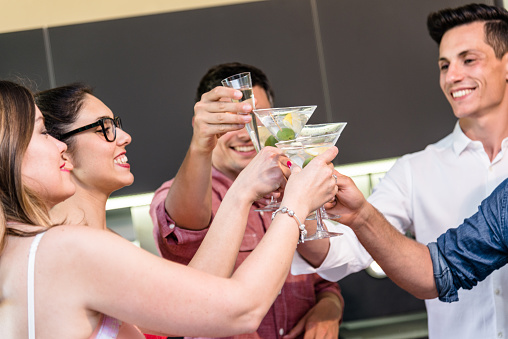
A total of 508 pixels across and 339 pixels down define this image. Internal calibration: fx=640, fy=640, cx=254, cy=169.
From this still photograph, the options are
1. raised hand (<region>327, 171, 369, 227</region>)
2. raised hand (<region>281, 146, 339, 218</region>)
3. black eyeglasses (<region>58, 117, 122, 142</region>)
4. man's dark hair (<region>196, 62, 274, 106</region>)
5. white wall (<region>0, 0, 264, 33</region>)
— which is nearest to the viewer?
raised hand (<region>281, 146, 339, 218</region>)

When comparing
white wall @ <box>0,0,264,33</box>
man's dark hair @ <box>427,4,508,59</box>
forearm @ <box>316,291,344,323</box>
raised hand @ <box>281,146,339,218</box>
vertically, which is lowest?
forearm @ <box>316,291,344,323</box>

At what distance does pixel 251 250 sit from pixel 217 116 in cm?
71

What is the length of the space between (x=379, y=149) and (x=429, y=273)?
1.56 meters

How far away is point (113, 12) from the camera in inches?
135

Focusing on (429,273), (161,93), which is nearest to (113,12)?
(161,93)

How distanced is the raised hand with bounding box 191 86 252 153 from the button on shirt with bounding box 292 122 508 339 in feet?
1.96

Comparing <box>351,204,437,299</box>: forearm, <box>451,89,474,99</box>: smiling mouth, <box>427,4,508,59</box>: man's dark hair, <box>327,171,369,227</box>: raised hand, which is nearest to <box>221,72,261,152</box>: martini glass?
<box>327,171,369,227</box>: raised hand

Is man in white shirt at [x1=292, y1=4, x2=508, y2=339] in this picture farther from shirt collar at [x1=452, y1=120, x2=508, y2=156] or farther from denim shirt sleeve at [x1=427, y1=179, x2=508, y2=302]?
denim shirt sleeve at [x1=427, y1=179, x2=508, y2=302]

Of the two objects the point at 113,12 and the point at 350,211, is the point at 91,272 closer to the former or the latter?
the point at 350,211

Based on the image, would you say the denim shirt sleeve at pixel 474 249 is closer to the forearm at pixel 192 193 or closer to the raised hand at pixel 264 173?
the raised hand at pixel 264 173

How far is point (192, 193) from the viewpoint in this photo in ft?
6.59

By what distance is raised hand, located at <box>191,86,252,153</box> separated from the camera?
167 centimetres

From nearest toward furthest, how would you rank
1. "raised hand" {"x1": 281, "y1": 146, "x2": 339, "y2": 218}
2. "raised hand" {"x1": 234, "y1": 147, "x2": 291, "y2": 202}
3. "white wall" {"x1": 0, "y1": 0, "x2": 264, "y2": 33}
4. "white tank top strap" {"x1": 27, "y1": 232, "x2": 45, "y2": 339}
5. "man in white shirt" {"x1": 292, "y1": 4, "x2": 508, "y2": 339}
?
1. "white tank top strap" {"x1": 27, "y1": 232, "x2": 45, "y2": 339}
2. "raised hand" {"x1": 281, "y1": 146, "x2": 339, "y2": 218}
3. "raised hand" {"x1": 234, "y1": 147, "x2": 291, "y2": 202}
4. "man in white shirt" {"x1": 292, "y1": 4, "x2": 508, "y2": 339}
5. "white wall" {"x1": 0, "y1": 0, "x2": 264, "y2": 33}

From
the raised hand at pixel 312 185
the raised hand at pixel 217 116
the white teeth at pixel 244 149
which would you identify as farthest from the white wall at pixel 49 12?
the raised hand at pixel 312 185
